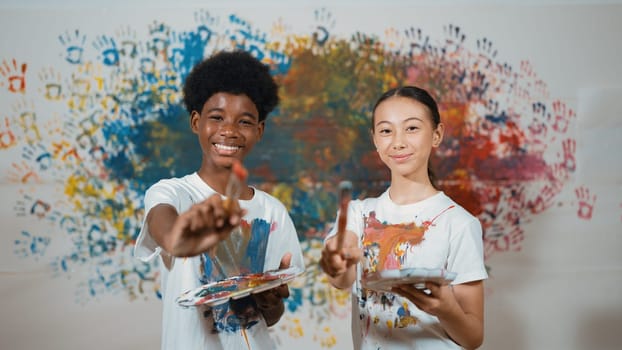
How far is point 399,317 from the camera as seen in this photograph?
125 cm

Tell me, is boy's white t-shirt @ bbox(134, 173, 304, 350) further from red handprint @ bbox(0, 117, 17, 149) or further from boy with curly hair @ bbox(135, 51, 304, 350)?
red handprint @ bbox(0, 117, 17, 149)

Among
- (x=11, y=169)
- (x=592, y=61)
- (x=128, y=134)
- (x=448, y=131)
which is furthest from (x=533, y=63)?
(x=11, y=169)

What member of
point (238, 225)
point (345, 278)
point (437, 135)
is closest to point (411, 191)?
point (437, 135)

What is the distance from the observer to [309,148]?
83.3 inches

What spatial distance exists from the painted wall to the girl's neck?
0.76 m

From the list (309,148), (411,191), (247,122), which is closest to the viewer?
(411,191)

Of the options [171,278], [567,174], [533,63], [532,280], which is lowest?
[532,280]

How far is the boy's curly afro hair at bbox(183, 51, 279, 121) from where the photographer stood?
1.48 m

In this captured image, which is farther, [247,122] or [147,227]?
[247,122]

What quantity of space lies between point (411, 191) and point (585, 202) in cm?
109

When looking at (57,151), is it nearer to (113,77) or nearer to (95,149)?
(95,149)

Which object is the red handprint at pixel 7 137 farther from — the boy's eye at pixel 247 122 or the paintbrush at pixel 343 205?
the paintbrush at pixel 343 205

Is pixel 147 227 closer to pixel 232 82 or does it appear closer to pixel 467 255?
pixel 232 82

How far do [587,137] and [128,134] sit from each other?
1593mm
